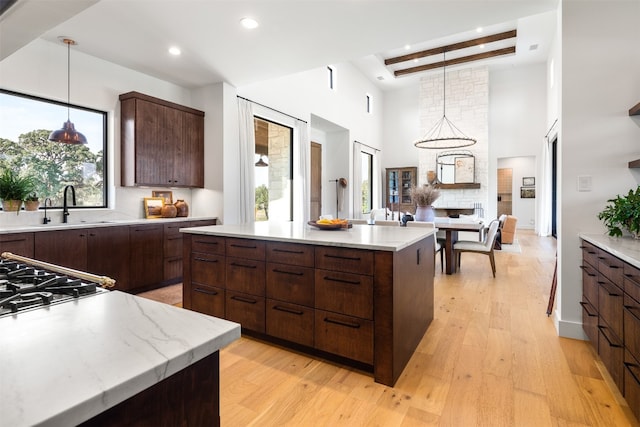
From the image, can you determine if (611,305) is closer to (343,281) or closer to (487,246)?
(343,281)

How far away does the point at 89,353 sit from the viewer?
607 mm

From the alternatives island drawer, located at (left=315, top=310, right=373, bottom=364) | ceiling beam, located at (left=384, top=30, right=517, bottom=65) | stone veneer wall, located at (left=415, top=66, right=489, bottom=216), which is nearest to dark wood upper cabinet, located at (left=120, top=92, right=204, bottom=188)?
island drawer, located at (left=315, top=310, right=373, bottom=364)

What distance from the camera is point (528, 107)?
31.1ft

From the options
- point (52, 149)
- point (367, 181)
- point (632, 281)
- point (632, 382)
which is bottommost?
point (632, 382)

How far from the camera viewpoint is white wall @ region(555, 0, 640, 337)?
2.47m

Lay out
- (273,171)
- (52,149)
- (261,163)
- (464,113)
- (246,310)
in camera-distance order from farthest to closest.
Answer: (464,113), (273,171), (261,163), (52,149), (246,310)

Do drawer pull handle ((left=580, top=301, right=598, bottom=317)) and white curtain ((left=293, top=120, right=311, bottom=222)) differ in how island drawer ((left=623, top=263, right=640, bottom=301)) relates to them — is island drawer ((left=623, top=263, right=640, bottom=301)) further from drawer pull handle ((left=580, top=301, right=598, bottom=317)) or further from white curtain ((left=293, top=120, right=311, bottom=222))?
white curtain ((left=293, top=120, right=311, bottom=222))

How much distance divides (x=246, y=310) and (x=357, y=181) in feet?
20.9

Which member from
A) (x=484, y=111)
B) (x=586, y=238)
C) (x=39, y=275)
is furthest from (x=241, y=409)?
(x=484, y=111)

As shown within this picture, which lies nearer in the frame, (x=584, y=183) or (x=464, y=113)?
(x=584, y=183)

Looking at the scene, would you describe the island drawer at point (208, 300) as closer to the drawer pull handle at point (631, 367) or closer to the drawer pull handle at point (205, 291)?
the drawer pull handle at point (205, 291)

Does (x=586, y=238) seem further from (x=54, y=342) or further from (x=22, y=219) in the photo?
(x=22, y=219)

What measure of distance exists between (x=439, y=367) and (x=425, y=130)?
8873 millimetres

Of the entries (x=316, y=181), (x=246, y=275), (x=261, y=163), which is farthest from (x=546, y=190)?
(x=246, y=275)
